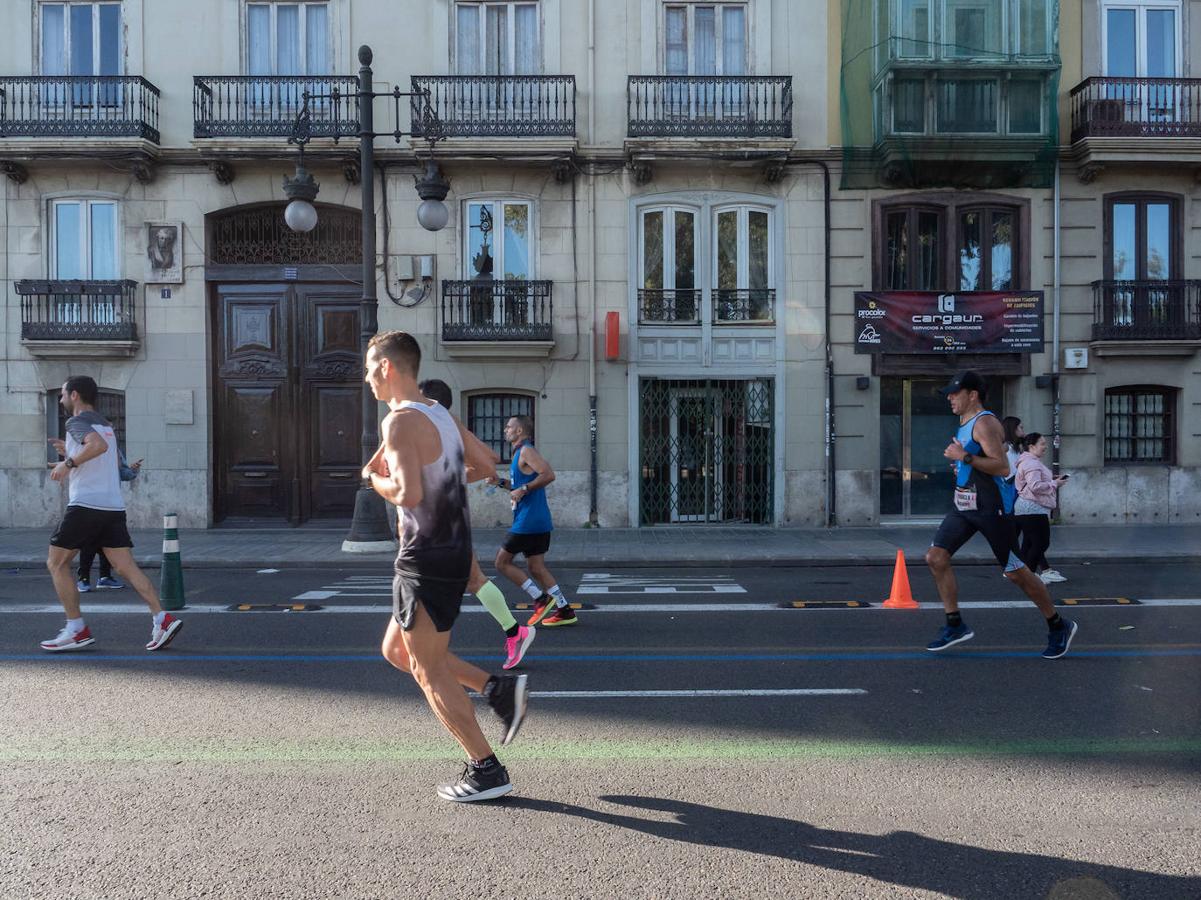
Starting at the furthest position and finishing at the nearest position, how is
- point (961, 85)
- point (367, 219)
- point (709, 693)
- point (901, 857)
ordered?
point (961, 85) < point (367, 219) < point (709, 693) < point (901, 857)

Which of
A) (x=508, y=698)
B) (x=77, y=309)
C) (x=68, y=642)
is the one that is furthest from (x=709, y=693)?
(x=77, y=309)

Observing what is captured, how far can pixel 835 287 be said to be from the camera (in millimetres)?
17875

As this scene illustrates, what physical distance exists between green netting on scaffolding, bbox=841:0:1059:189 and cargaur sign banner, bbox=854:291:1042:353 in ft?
7.10

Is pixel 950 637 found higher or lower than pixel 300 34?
lower

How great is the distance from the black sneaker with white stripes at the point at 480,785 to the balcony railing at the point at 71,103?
1622cm

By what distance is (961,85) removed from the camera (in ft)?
56.5

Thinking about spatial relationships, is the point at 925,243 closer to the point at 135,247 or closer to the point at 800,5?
the point at 800,5

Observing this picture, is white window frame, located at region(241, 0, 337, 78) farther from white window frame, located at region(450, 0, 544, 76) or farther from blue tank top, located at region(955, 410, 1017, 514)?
blue tank top, located at region(955, 410, 1017, 514)

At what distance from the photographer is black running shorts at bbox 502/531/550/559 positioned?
317 inches

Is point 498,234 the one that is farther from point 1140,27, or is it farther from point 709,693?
point 709,693

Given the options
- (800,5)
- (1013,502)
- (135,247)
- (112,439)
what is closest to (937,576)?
(1013,502)

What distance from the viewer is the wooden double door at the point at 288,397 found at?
711 inches

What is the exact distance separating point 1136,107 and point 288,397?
52.2ft

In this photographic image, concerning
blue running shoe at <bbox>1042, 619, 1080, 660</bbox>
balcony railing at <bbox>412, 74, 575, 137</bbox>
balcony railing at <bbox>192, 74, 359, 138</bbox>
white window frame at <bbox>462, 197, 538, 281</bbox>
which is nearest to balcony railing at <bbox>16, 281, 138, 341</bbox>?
balcony railing at <bbox>192, 74, 359, 138</bbox>
